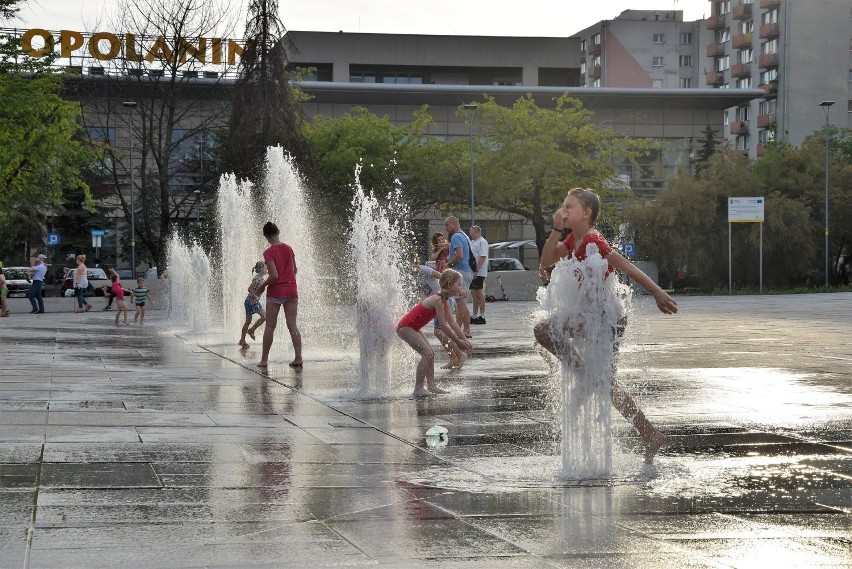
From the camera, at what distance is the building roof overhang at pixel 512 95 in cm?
7538

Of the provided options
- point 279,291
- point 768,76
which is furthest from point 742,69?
point 279,291

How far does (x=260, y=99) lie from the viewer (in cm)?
4122

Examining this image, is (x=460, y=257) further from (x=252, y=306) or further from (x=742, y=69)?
(x=742, y=69)

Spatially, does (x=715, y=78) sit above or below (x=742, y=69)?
below

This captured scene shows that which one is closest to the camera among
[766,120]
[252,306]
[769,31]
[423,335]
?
[423,335]

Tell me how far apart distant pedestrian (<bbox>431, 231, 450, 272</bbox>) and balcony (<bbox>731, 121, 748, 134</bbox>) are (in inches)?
4023

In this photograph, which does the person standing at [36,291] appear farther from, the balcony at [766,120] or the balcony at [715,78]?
the balcony at [715,78]

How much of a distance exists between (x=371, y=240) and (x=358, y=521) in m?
8.31

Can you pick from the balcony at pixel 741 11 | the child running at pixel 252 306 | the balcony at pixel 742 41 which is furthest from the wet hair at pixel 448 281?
the balcony at pixel 741 11

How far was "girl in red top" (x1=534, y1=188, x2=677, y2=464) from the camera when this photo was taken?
7.28m

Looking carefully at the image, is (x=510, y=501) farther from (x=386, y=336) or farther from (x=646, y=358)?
(x=646, y=358)

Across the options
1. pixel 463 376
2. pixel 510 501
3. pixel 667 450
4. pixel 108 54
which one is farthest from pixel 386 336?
pixel 108 54

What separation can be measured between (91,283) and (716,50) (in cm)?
8185

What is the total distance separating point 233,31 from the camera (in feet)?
169
